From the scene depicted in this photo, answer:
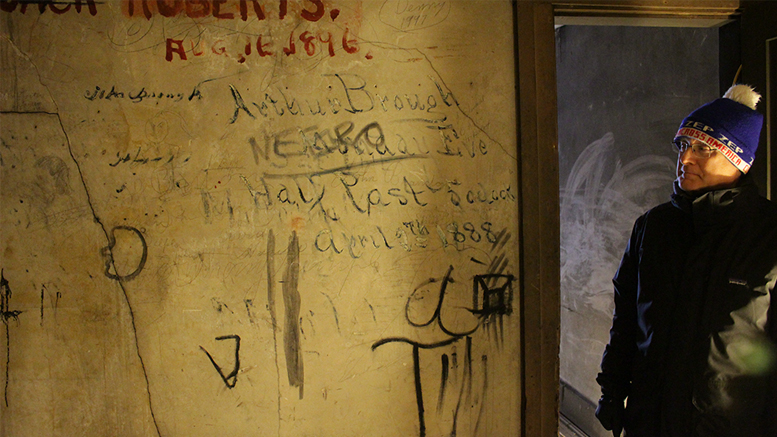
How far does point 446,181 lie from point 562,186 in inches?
78.6

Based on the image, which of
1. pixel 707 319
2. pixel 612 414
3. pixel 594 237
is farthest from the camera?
pixel 594 237

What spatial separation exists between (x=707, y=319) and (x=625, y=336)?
12.8 inches

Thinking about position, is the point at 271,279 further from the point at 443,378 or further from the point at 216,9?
the point at 216,9

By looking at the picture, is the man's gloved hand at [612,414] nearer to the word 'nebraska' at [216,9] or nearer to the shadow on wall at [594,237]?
the shadow on wall at [594,237]

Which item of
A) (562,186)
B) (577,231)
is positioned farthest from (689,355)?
(562,186)

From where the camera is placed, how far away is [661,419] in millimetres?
1362

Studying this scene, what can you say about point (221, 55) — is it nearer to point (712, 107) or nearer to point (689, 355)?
point (712, 107)

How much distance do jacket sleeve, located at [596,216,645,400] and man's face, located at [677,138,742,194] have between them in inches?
8.7

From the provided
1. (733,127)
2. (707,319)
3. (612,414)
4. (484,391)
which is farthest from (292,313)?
(733,127)

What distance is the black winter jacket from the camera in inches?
48.5

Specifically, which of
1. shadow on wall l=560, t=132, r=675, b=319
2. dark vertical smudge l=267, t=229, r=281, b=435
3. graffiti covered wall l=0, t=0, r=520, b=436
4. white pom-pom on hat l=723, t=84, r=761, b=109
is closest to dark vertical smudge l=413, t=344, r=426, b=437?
graffiti covered wall l=0, t=0, r=520, b=436

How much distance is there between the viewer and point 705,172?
4.58 feet

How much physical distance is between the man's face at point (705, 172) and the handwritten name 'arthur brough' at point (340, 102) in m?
0.97

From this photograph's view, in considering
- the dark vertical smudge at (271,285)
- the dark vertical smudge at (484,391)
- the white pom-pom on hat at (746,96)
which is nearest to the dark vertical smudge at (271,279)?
the dark vertical smudge at (271,285)
